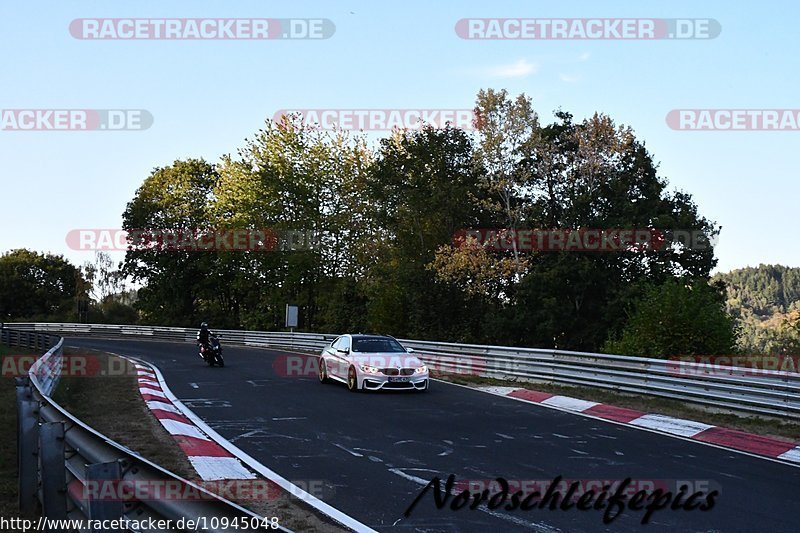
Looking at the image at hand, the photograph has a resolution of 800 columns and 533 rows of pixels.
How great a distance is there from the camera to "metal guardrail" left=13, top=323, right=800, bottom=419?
40.1 feet

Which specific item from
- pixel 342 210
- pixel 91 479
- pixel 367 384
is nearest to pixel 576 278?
pixel 342 210

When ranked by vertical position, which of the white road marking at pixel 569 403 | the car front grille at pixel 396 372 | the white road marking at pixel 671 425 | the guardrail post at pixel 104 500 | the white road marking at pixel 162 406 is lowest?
the white road marking at pixel 569 403

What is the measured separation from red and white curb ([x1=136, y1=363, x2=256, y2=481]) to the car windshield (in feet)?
15.1

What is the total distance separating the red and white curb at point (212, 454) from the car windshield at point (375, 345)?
4592mm

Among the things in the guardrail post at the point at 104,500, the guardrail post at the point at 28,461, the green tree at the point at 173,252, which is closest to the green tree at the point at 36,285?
the green tree at the point at 173,252

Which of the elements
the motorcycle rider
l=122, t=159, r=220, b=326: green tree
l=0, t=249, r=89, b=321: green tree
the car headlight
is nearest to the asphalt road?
the car headlight

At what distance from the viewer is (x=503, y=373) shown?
19875 mm

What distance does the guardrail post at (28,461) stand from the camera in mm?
6297

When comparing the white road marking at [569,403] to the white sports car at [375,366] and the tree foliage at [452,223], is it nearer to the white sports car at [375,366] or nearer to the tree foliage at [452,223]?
the white sports car at [375,366]

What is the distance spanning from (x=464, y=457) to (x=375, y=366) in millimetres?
7810

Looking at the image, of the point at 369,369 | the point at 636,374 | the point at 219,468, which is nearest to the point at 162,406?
the point at 369,369

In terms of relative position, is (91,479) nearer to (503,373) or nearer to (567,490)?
(567,490)

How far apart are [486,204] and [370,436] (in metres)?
32.1

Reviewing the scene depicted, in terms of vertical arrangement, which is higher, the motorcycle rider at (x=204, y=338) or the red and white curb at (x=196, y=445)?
the motorcycle rider at (x=204, y=338)
